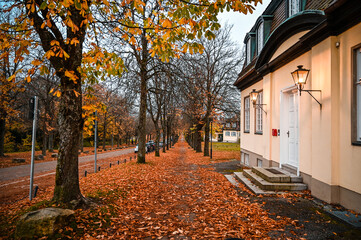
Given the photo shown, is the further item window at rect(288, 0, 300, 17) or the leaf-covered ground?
window at rect(288, 0, 300, 17)

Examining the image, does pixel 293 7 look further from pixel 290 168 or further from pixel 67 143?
pixel 67 143

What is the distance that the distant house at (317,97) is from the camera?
4750 mm

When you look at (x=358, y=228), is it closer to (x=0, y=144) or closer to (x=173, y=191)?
(x=173, y=191)

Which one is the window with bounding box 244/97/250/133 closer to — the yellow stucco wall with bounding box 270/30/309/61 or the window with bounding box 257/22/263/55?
the window with bounding box 257/22/263/55

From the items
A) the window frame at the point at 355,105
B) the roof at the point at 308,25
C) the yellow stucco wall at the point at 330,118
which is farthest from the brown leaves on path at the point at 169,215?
the roof at the point at 308,25

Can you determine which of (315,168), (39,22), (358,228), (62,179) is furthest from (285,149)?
(39,22)

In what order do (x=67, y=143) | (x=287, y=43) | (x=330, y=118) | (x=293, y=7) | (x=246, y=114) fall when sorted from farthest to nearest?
(x=246, y=114) → (x=293, y=7) → (x=287, y=43) → (x=330, y=118) → (x=67, y=143)

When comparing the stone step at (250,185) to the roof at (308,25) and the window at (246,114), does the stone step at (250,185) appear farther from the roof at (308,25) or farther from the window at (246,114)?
the window at (246,114)

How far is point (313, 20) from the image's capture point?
20.4ft

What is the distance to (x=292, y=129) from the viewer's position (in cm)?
795

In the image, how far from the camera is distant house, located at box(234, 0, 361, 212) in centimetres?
475

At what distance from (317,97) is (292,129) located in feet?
7.78

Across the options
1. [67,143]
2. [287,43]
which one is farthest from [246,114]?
[67,143]

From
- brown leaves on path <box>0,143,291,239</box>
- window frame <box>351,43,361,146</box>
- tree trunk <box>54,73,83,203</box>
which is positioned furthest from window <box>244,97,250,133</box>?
tree trunk <box>54,73,83,203</box>
